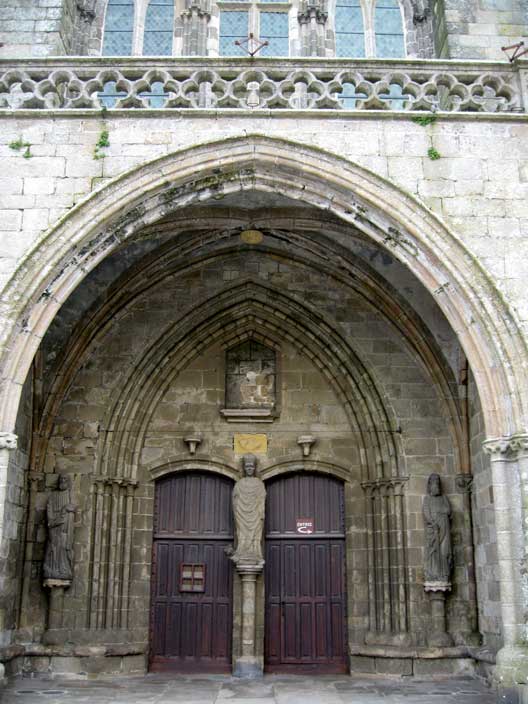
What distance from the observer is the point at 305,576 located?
9.92 metres

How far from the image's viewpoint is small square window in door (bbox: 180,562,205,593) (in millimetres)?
9867

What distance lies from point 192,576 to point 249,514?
1088 mm

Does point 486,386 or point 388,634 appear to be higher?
point 486,386

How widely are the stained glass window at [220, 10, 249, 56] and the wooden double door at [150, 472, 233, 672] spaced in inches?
220

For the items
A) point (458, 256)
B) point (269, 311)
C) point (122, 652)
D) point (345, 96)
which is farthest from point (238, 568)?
point (345, 96)

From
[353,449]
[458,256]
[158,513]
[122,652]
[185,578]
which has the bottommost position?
[122,652]

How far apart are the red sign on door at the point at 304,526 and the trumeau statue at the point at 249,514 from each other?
590mm

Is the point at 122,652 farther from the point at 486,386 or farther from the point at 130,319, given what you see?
the point at 486,386

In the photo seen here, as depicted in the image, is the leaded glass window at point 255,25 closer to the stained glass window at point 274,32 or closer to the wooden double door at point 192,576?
the stained glass window at point 274,32

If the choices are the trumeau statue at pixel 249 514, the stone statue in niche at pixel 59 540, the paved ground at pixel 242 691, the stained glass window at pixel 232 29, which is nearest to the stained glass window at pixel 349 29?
the stained glass window at pixel 232 29

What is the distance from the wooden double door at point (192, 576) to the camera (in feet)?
31.6

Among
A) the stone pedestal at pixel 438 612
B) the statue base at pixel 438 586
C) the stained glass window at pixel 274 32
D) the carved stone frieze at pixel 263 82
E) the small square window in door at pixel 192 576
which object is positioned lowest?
the stone pedestal at pixel 438 612

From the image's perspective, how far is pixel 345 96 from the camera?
1060cm

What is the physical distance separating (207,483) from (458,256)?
4.48 metres
